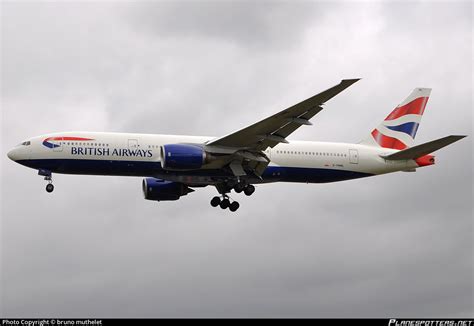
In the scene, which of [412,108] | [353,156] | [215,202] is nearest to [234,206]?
[215,202]

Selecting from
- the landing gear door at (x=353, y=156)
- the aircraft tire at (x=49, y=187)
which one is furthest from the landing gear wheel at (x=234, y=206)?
the aircraft tire at (x=49, y=187)

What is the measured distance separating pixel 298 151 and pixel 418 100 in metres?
9.70

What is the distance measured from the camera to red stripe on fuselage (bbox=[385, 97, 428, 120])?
56.5m

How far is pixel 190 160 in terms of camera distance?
47.9 m

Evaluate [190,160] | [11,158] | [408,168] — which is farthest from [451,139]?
[11,158]

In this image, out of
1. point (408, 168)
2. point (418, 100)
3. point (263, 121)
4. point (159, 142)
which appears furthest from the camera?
point (418, 100)

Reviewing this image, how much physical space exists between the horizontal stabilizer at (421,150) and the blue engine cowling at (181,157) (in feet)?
36.2

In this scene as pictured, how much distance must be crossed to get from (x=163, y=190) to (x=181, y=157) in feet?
25.0

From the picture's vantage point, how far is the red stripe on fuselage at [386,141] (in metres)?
54.7

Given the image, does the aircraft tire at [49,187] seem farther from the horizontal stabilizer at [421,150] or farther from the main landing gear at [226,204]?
the horizontal stabilizer at [421,150]

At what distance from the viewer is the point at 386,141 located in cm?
5484

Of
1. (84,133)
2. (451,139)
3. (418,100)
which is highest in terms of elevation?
(418,100)

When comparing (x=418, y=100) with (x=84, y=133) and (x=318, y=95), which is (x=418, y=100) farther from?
(x=84, y=133)

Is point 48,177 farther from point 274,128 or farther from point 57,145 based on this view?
point 274,128
